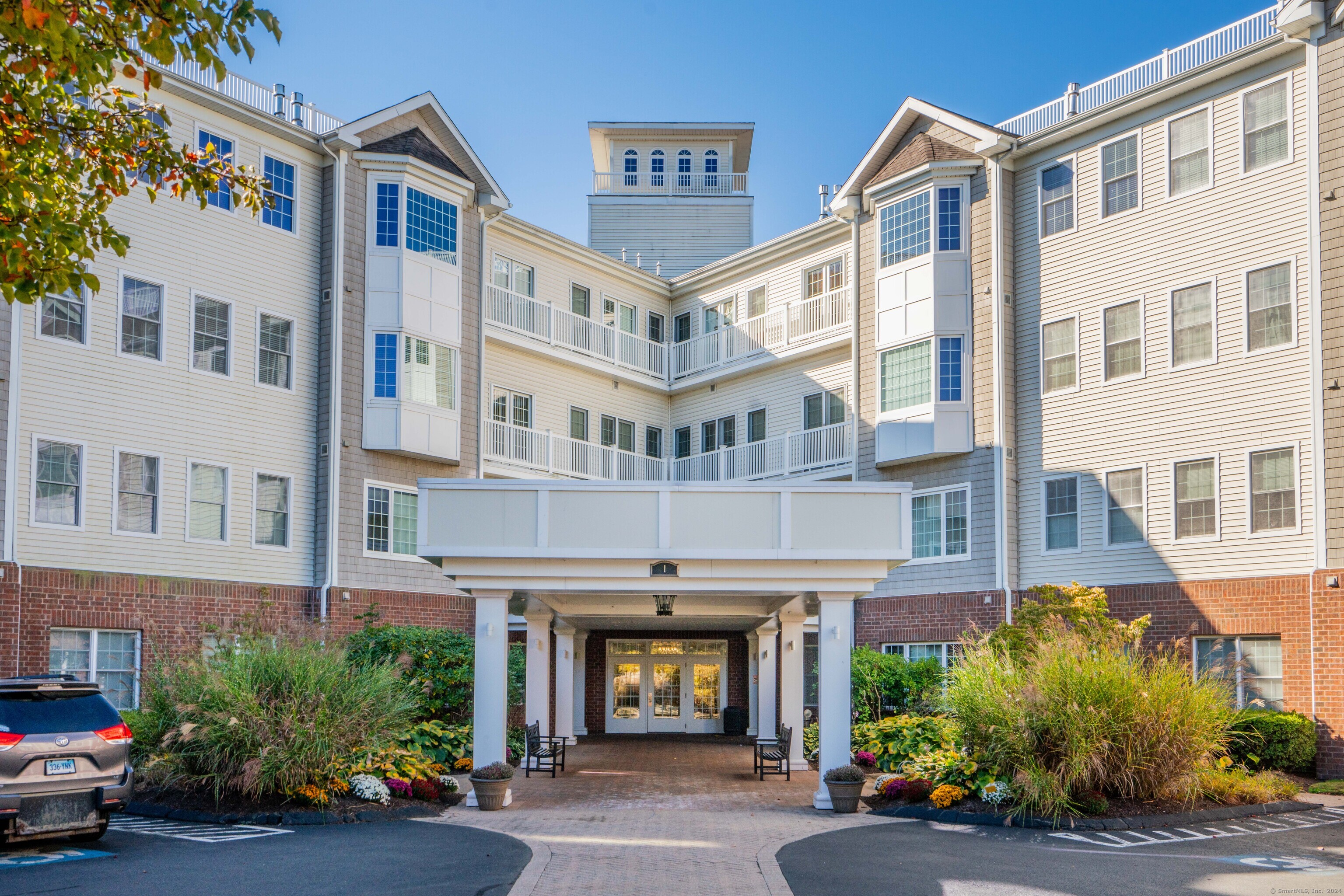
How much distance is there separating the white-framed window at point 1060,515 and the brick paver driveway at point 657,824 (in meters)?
6.85

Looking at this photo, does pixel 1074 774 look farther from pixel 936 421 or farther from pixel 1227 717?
pixel 936 421

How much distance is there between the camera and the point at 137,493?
20984 millimetres

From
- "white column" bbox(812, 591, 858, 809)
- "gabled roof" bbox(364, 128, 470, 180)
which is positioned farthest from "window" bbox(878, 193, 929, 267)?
"white column" bbox(812, 591, 858, 809)

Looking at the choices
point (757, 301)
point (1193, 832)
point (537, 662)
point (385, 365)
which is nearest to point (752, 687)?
point (757, 301)

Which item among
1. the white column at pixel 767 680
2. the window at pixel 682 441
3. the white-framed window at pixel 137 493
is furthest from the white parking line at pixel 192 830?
the window at pixel 682 441

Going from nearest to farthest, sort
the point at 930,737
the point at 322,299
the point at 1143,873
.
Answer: the point at 1143,873 → the point at 930,737 → the point at 322,299

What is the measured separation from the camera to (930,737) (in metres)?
16.4

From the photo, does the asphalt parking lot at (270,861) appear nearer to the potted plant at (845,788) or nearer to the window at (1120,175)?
the potted plant at (845,788)

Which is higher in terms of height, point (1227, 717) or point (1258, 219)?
point (1258, 219)

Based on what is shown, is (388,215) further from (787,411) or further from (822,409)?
(822,409)

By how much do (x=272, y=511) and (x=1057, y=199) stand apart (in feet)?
55.0

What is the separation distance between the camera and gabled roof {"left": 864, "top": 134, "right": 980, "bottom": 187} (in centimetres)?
2511

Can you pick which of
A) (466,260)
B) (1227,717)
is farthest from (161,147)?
(466,260)

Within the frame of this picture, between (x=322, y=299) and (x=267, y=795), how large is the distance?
12881 millimetres
